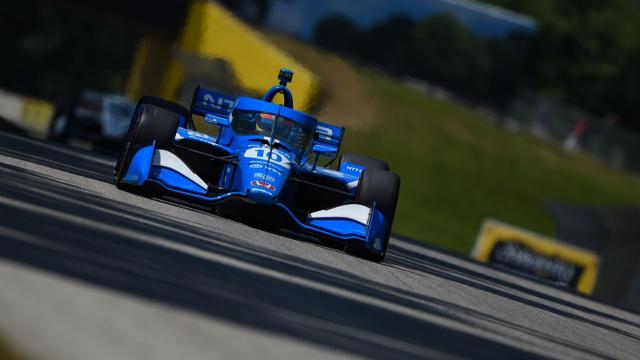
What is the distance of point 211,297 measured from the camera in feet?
23.4

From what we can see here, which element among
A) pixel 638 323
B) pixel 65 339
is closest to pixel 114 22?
pixel 638 323

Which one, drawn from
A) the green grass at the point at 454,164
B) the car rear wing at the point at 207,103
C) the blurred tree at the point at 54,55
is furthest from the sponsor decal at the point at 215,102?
the blurred tree at the point at 54,55

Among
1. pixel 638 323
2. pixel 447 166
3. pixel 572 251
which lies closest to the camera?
pixel 638 323

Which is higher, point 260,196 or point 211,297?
point 260,196

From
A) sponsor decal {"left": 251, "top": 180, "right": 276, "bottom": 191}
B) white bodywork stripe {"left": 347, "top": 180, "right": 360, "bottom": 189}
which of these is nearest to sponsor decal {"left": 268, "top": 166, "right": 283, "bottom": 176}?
sponsor decal {"left": 251, "top": 180, "right": 276, "bottom": 191}

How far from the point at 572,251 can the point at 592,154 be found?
2193cm

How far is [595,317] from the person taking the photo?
571 inches

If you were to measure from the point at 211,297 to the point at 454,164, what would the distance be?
35.7 meters

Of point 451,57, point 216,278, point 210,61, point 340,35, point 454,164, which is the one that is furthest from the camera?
point 451,57

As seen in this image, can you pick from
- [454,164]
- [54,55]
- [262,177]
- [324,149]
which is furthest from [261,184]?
[54,55]

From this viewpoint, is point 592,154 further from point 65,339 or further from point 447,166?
point 65,339

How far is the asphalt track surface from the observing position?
576cm

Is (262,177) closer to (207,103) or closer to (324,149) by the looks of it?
(324,149)

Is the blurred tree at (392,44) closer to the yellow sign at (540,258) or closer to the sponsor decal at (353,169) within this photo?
the yellow sign at (540,258)
